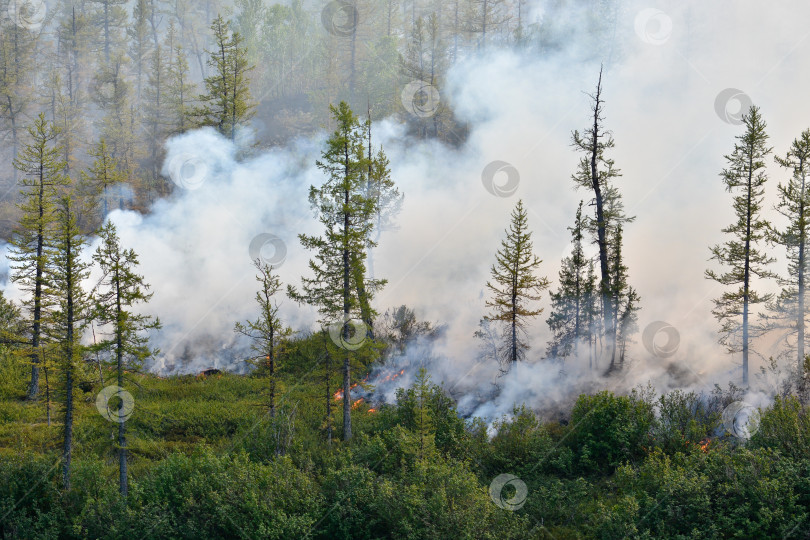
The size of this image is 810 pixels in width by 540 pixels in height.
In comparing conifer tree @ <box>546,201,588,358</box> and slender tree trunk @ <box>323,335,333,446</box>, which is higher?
conifer tree @ <box>546,201,588,358</box>

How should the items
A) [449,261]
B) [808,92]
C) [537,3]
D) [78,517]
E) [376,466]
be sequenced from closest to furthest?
[78,517] → [376,466] → [449,261] → [808,92] → [537,3]

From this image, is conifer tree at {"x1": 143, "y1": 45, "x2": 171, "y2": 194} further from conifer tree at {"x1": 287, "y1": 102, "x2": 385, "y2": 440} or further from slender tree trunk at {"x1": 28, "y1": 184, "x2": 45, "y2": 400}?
conifer tree at {"x1": 287, "y1": 102, "x2": 385, "y2": 440}

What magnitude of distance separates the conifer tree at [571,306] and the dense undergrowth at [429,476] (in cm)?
598

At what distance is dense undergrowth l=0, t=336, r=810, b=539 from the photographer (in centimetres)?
1686

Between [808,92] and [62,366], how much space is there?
51216mm

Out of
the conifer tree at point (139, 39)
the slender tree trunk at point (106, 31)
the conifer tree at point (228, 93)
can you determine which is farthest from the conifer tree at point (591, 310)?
the slender tree trunk at point (106, 31)

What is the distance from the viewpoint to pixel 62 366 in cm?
2241

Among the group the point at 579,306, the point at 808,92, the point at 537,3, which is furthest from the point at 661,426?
the point at 537,3

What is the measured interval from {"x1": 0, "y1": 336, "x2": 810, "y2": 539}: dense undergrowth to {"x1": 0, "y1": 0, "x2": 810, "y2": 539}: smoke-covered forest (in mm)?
125

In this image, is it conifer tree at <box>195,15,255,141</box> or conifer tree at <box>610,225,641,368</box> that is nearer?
conifer tree at <box>610,225,641,368</box>

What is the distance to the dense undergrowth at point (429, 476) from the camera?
55.3ft

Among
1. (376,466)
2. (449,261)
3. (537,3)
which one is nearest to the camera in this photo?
(376,466)

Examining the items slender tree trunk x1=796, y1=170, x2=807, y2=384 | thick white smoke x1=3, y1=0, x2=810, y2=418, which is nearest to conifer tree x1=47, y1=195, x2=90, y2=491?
thick white smoke x1=3, y1=0, x2=810, y2=418

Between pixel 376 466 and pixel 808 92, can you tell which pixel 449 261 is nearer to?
pixel 376 466
